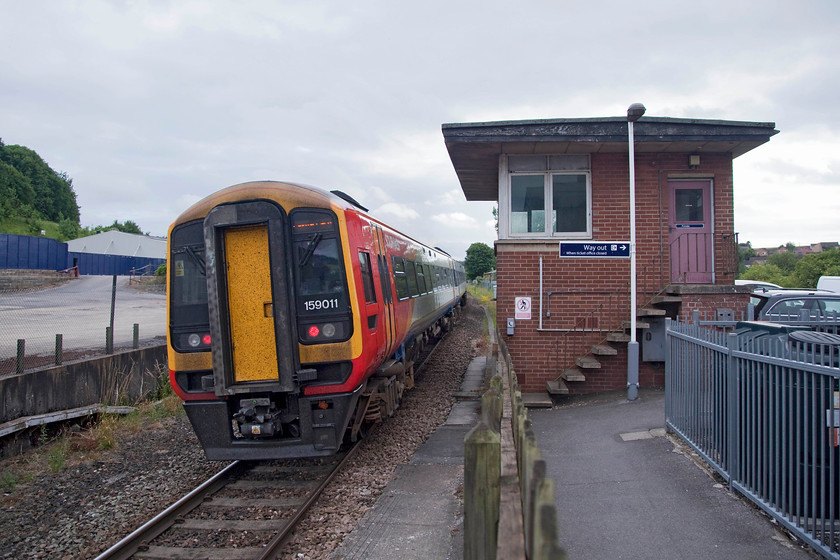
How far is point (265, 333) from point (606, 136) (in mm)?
6040

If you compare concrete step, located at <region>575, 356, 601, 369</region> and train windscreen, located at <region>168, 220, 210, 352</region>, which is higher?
train windscreen, located at <region>168, 220, 210, 352</region>

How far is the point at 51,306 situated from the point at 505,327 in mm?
12321

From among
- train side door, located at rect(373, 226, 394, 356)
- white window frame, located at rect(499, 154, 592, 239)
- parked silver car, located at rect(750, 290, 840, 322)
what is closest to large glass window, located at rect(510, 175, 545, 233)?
white window frame, located at rect(499, 154, 592, 239)

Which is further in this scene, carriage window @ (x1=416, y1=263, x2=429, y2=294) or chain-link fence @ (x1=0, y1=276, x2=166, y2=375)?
carriage window @ (x1=416, y1=263, x2=429, y2=294)

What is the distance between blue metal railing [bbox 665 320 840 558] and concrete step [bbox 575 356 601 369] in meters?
3.69

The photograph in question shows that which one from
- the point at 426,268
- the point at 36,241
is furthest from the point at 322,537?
the point at 36,241

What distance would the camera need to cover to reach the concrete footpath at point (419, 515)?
→ 176 inches

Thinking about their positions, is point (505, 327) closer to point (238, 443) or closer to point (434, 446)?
point (434, 446)

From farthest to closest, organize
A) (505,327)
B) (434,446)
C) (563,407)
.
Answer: (505,327) → (563,407) → (434,446)

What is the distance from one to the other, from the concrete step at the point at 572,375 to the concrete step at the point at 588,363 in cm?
19

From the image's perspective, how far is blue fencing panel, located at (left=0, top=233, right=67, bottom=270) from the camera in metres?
31.2

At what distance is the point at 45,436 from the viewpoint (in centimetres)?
788

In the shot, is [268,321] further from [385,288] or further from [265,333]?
[385,288]

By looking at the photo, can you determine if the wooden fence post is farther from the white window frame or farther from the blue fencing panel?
the blue fencing panel
